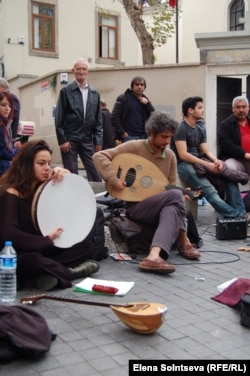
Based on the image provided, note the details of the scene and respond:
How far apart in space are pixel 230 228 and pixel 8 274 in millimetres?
3072

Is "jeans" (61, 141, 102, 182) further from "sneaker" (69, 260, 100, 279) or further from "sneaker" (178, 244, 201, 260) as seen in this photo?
"sneaker" (69, 260, 100, 279)

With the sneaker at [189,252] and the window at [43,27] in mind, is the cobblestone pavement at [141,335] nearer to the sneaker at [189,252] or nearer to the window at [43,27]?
the sneaker at [189,252]

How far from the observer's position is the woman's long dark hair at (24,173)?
4230mm

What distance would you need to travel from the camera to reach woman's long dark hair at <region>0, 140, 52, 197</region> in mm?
4230

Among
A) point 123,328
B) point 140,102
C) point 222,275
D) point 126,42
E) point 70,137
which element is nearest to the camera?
point 123,328

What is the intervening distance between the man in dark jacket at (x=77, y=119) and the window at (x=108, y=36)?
19.4m

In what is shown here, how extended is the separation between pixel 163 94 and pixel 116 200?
7633mm

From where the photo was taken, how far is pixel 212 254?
217 inches

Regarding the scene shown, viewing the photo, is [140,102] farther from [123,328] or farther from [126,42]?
[126,42]

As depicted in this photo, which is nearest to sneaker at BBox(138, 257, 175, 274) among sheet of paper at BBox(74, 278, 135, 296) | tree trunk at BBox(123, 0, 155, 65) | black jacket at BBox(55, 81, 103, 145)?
sheet of paper at BBox(74, 278, 135, 296)

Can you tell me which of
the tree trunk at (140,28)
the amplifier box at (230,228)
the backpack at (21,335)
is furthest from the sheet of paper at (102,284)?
the tree trunk at (140,28)

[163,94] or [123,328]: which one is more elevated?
[163,94]

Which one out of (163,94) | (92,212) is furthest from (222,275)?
(163,94)

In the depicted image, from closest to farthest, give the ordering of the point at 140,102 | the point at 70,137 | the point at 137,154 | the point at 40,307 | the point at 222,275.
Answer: the point at 40,307, the point at 222,275, the point at 137,154, the point at 70,137, the point at 140,102
